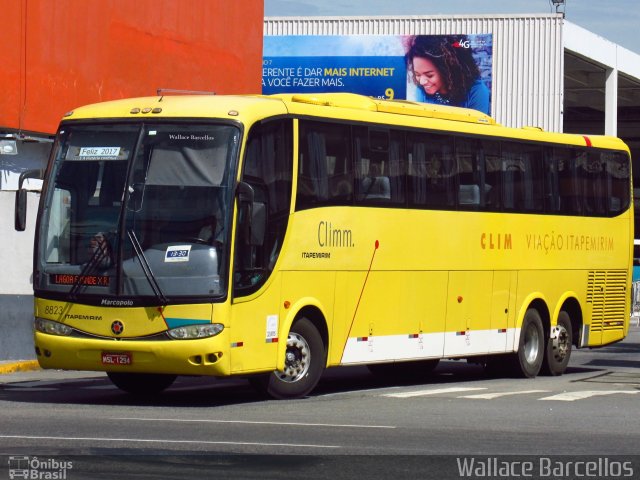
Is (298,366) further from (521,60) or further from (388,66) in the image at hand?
(521,60)

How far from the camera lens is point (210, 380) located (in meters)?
20.4

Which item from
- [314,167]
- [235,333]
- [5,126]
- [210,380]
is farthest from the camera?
[5,126]

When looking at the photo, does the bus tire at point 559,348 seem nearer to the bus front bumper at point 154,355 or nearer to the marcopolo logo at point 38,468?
the bus front bumper at point 154,355

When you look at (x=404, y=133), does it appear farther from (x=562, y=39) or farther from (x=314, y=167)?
(x=562, y=39)

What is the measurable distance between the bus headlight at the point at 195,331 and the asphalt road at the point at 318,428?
0.76 meters

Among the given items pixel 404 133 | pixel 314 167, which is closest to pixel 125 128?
pixel 314 167

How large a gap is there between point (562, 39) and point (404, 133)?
35.8 m

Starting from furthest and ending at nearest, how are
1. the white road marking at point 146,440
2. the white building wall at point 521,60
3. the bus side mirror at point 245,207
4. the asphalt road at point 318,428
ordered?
1. the white building wall at point 521,60
2. the bus side mirror at point 245,207
3. the white road marking at point 146,440
4. the asphalt road at point 318,428

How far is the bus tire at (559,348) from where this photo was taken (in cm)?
2231

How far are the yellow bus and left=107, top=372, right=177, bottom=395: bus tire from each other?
0.08 ft

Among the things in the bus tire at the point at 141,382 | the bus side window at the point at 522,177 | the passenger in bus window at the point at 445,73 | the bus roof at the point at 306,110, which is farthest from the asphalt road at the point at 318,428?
the passenger in bus window at the point at 445,73

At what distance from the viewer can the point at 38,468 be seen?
33.1 feet

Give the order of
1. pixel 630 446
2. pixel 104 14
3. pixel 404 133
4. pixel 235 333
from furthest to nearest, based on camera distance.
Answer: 1. pixel 104 14
2. pixel 404 133
3. pixel 235 333
4. pixel 630 446

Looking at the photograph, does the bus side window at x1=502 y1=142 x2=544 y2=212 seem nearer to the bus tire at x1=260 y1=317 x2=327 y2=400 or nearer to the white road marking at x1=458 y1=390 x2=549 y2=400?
the white road marking at x1=458 y1=390 x2=549 y2=400
